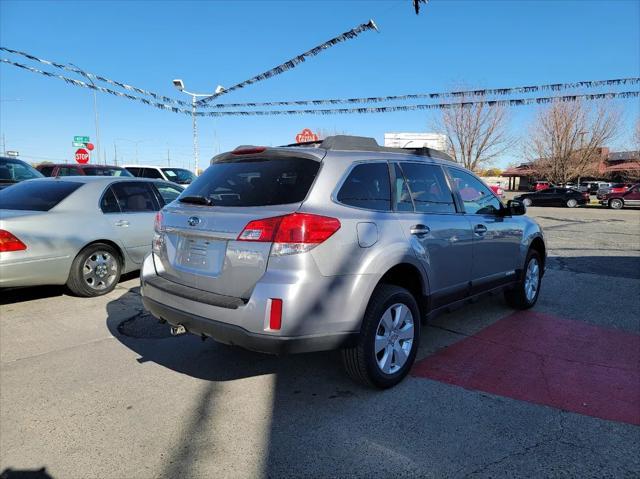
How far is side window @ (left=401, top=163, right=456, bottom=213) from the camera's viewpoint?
3707 millimetres

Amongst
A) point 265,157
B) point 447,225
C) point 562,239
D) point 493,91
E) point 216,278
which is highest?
point 493,91

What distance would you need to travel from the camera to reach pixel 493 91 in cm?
1590

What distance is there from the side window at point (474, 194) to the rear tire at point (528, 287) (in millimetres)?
970

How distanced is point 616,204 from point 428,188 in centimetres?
3072

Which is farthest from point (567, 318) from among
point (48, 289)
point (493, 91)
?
point (493, 91)

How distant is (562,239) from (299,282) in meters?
11.9

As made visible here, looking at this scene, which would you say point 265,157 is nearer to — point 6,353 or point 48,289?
point 6,353

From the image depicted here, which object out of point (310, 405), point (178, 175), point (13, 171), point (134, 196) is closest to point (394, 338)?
point (310, 405)

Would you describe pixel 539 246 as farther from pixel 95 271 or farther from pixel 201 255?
pixel 95 271

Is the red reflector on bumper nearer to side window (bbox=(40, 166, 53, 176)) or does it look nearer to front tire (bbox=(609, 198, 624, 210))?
side window (bbox=(40, 166, 53, 176))

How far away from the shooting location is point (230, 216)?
9.66 ft

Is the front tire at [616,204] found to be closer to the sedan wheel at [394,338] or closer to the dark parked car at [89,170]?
the dark parked car at [89,170]

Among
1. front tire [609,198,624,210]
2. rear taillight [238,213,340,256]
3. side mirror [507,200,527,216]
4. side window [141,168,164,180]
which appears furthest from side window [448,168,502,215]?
front tire [609,198,624,210]

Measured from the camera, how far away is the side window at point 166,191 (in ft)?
22.6
